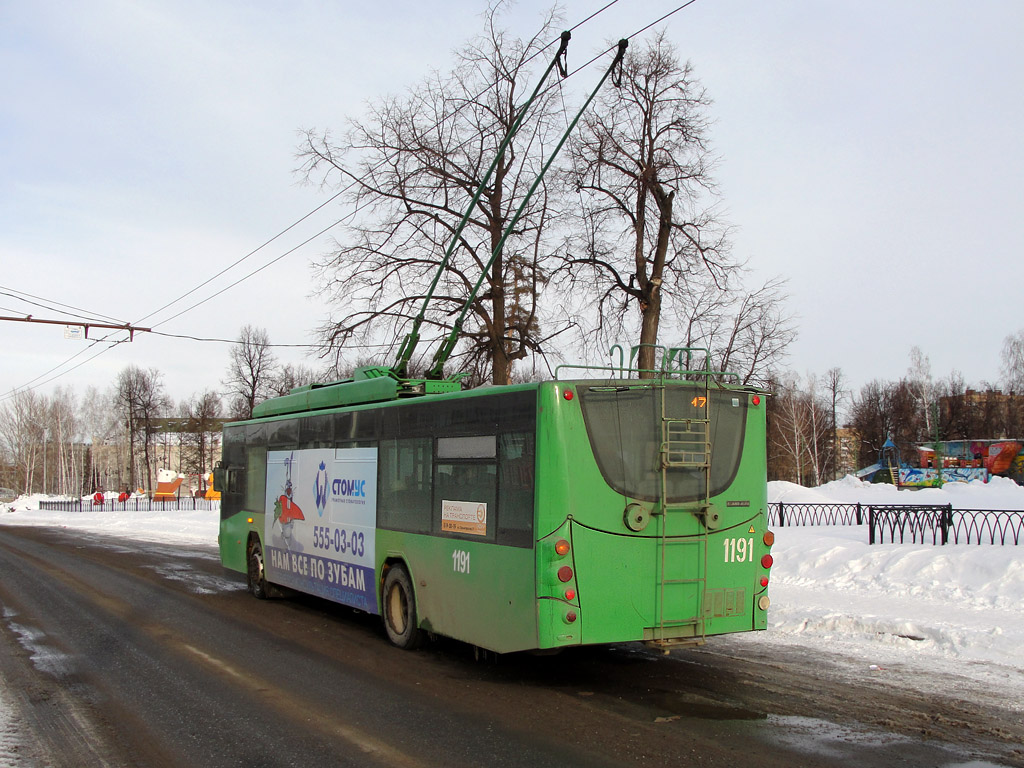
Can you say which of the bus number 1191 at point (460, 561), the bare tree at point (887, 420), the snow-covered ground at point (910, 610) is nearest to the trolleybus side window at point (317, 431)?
the bus number 1191 at point (460, 561)

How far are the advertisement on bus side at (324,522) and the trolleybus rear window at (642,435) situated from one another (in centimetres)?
367

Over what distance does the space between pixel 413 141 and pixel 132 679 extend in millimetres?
17516

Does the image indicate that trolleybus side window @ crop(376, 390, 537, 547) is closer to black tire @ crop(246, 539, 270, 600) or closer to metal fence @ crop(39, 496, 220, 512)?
black tire @ crop(246, 539, 270, 600)

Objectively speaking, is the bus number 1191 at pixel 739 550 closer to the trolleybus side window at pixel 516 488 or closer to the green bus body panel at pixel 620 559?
the green bus body panel at pixel 620 559

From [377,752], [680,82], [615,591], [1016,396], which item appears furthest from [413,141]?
[1016,396]

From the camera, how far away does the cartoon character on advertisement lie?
12.2 m

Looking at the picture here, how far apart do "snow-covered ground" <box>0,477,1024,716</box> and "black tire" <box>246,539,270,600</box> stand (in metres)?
7.08

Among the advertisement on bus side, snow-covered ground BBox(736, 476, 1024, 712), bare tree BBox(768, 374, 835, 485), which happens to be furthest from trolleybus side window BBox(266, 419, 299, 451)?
bare tree BBox(768, 374, 835, 485)

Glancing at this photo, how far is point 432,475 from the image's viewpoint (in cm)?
876

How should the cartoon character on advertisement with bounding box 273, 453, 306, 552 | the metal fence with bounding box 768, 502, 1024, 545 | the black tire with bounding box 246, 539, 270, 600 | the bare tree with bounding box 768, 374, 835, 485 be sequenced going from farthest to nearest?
1. the bare tree with bounding box 768, 374, 835, 485
2. the metal fence with bounding box 768, 502, 1024, 545
3. the black tire with bounding box 246, 539, 270, 600
4. the cartoon character on advertisement with bounding box 273, 453, 306, 552

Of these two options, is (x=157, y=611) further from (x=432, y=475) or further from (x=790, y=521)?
(x=790, y=521)

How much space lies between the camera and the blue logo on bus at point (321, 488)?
37.2 ft

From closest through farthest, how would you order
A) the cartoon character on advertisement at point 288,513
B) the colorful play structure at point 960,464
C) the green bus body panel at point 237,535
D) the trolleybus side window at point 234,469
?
the cartoon character on advertisement at point 288,513, the green bus body panel at point 237,535, the trolleybus side window at point 234,469, the colorful play structure at point 960,464

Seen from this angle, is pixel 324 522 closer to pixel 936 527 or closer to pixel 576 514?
pixel 576 514
